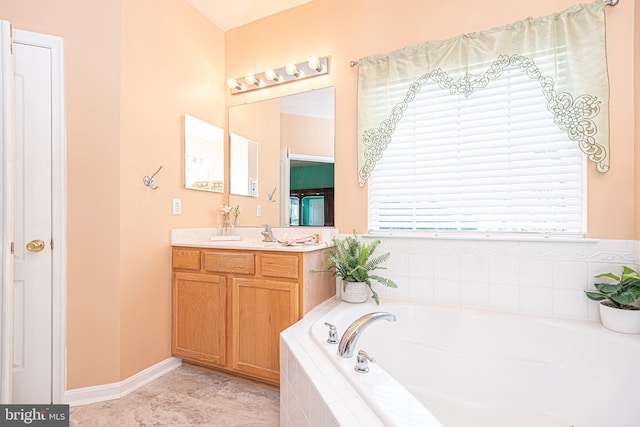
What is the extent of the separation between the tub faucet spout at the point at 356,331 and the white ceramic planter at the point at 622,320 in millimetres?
1181

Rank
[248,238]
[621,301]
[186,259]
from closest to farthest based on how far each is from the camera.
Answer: [621,301]
[186,259]
[248,238]

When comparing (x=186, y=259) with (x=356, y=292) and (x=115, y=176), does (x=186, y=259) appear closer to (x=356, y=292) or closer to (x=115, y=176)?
(x=115, y=176)

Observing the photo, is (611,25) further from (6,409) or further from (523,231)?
(6,409)

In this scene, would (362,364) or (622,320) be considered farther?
(622,320)

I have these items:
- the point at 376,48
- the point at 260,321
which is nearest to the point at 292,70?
the point at 376,48

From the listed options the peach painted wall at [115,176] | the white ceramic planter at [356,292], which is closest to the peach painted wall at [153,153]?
Result: the peach painted wall at [115,176]

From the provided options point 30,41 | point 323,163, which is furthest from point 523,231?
point 30,41

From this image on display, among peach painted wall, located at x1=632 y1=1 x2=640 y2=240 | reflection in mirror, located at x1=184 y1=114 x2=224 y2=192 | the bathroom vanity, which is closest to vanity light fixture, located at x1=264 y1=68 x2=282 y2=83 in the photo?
reflection in mirror, located at x1=184 y1=114 x2=224 y2=192

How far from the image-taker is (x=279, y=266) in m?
1.86

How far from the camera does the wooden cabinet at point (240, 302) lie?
183 cm

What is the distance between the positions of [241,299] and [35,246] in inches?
45.5

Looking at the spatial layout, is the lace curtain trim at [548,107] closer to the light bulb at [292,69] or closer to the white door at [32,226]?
the light bulb at [292,69]

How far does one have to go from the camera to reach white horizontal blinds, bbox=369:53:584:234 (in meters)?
1.76

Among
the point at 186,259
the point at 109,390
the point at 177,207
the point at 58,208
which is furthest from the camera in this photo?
the point at 177,207
